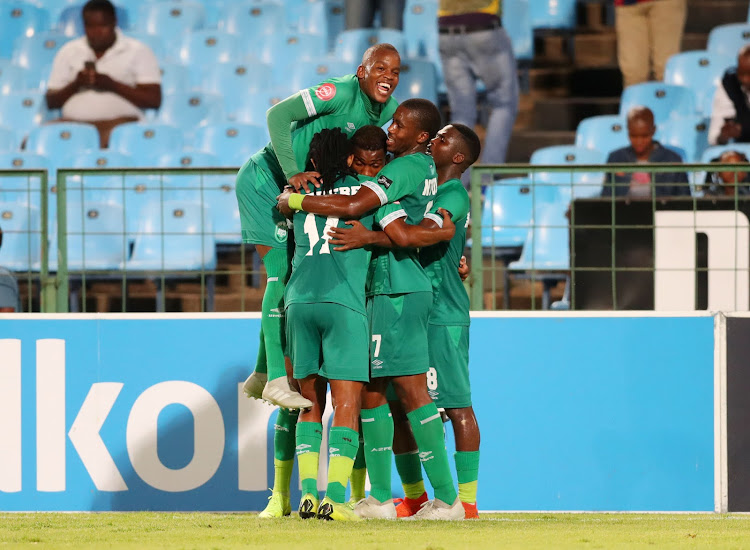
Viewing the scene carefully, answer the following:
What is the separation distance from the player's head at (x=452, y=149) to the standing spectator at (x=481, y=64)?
13.0 ft

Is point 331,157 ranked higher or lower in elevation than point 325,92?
lower

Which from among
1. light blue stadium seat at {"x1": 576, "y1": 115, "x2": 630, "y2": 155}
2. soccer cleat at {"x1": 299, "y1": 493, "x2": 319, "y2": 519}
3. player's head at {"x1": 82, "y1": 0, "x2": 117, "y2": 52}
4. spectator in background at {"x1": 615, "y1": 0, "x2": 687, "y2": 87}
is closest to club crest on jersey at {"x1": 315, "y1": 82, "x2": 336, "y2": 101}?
soccer cleat at {"x1": 299, "y1": 493, "x2": 319, "y2": 519}

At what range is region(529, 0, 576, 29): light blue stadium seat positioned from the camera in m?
12.1

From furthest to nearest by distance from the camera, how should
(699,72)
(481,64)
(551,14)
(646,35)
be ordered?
(551,14)
(699,72)
(646,35)
(481,64)

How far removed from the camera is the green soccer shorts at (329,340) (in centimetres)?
529

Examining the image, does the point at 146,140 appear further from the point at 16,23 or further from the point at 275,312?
the point at 275,312

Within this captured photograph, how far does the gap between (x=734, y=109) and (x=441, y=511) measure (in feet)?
19.5

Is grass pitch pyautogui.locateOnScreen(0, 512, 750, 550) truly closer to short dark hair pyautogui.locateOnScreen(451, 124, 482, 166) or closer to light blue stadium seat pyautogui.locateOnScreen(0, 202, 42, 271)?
short dark hair pyautogui.locateOnScreen(451, 124, 482, 166)

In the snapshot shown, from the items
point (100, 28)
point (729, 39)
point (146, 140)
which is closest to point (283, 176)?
point (146, 140)

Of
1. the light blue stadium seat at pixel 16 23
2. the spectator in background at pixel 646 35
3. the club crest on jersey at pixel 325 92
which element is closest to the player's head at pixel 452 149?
the club crest on jersey at pixel 325 92

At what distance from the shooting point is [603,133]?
10695mm

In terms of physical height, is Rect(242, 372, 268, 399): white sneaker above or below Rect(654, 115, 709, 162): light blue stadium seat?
below

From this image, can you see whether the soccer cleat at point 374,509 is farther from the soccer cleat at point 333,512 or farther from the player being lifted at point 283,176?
the player being lifted at point 283,176

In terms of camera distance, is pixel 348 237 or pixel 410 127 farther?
pixel 410 127
